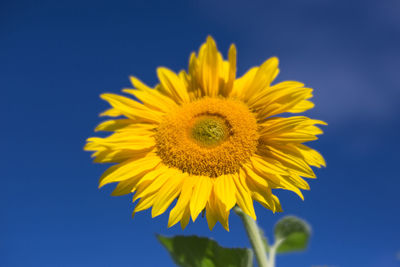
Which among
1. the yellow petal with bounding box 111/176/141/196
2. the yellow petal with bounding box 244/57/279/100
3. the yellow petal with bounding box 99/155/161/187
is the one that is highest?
the yellow petal with bounding box 244/57/279/100

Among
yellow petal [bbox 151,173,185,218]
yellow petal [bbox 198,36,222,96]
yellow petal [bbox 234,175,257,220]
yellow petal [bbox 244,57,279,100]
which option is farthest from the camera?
yellow petal [bbox 198,36,222,96]

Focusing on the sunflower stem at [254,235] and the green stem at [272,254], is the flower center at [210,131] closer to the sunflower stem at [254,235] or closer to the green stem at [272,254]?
the sunflower stem at [254,235]

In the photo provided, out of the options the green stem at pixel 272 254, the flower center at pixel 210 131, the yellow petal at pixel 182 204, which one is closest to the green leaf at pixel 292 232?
the green stem at pixel 272 254

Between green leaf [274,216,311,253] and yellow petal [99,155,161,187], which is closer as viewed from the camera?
yellow petal [99,155,161,187]

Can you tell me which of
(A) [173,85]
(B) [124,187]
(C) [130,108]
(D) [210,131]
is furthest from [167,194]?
(A) [173,85]

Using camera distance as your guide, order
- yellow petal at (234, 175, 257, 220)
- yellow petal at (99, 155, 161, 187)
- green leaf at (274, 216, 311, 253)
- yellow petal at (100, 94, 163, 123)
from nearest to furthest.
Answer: yellow petal at (234, 175, 257, 220) → yellow petal at (99, 155, 161, 187) → yellow petal at (100, 94, 163, 123) → green leaf at (274, 216, 311, 253)

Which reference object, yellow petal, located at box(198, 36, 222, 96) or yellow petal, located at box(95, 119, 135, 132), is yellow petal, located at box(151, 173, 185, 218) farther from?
yellow petal, located at box(198, 36, 222, 96)

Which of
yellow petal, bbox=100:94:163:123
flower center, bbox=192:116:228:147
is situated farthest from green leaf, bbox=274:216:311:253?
yellow petal, bbox=100:94:163:123
